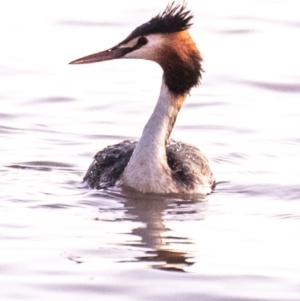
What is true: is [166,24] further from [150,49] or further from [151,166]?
A: [151,166]

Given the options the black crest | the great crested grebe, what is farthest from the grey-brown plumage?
the black crest

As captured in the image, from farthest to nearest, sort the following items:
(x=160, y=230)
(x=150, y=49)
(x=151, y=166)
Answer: (x=150, y=49) < (x=151, y=166) < (x=160, y=230)

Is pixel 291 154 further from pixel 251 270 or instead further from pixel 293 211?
pixel 251 270

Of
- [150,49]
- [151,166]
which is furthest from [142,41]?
[151,166]

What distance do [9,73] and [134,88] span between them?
163 centimetres

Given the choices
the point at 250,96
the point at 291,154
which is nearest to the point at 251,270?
the point at 291,154

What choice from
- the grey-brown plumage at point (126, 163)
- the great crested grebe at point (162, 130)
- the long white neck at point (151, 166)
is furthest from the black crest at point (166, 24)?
the grey-brown plumage at point (126, 163)

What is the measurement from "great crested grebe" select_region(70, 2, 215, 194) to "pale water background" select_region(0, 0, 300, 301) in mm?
194

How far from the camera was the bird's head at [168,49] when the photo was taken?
12.2 m

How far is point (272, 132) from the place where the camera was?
14.5 m

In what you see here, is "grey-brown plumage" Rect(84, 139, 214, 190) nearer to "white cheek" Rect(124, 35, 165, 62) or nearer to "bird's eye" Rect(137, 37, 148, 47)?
"white cheek" Rect(124, 35, 165, 62)

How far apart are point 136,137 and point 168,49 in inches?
86.5

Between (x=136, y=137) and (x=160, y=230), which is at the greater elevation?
(x=136, y=137)

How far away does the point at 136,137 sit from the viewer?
1439cm
